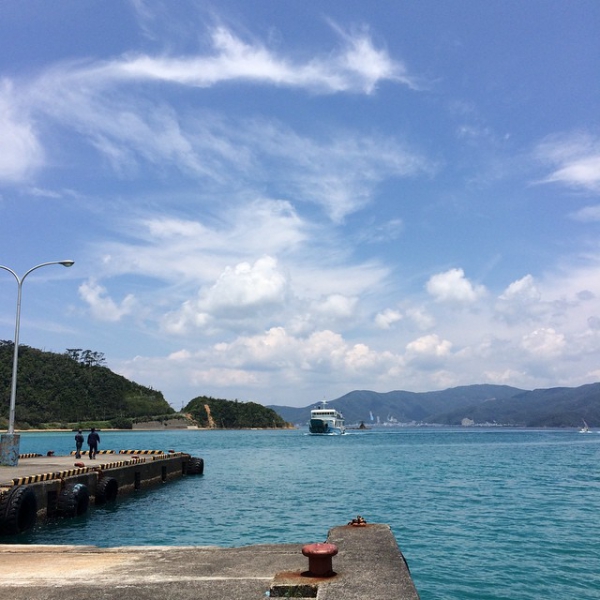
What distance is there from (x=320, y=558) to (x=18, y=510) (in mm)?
17265

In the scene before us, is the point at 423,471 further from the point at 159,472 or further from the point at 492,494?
the point at 159,472

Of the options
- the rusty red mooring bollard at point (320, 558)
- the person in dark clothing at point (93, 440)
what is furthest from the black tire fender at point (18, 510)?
the person in dark clothing at point (93, 440)

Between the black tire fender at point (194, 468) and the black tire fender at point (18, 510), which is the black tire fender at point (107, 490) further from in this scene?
the black tire fender at point (194, 468)

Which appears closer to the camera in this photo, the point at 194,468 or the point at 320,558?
the point at 320,558

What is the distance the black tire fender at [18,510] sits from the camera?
20.5 metres

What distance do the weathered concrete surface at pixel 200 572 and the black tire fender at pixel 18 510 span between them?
10.5 m

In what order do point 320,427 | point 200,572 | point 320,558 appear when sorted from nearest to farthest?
point 320,558, point 200,572, point 320,427

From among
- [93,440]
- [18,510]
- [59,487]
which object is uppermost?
[93,440]

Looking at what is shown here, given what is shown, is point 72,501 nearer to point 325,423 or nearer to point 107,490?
point 107,490

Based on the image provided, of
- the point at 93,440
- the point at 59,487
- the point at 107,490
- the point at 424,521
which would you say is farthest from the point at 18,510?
the point at 93,440

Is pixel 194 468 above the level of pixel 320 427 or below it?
below

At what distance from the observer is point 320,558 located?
8.14m

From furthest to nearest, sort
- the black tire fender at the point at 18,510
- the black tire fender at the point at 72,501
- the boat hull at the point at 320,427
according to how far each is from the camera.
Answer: the boat hull at the point at 320,427 < the black tire fender at the point at 72,501 < the black tire fender at the point at 18,510

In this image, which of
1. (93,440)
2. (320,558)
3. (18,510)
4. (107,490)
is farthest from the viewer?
(93,440)
